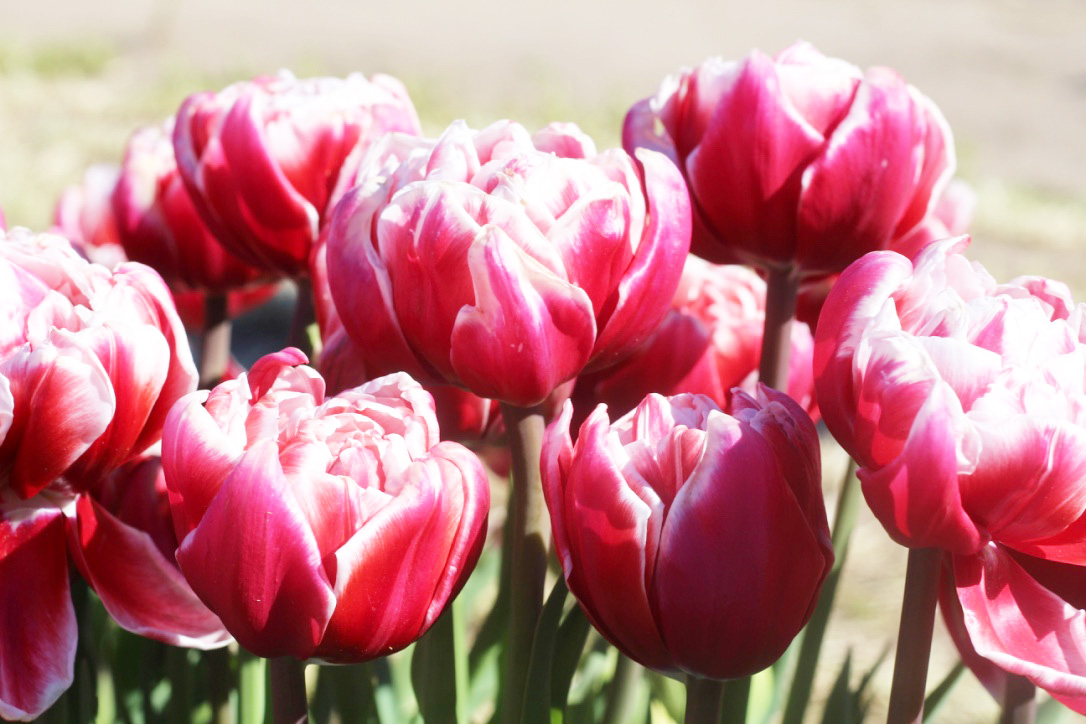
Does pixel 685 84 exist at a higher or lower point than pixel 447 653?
higher

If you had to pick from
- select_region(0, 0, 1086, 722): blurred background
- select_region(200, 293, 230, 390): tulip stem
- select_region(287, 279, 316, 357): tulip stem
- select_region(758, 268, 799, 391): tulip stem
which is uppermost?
select_region(758, 268, 799, 391): tulip stem

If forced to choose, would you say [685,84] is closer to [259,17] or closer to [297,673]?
[297,673]

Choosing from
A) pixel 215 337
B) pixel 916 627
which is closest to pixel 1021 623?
pixel 916 627

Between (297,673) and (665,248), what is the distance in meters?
0.18

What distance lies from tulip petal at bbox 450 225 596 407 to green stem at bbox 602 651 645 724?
7.0 inches

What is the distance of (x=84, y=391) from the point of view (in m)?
0.38

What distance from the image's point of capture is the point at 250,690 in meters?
0.54

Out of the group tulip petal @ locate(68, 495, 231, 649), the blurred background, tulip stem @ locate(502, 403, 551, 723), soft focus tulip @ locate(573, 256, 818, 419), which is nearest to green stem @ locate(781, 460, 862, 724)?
soft focus tulip @ locate(573, 256, 818, 419)

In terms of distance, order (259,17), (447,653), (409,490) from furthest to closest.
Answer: (259,17) < (447,653) < (409,490)

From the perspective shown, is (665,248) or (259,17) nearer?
(665,248)

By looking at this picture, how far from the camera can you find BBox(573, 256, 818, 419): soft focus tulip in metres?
0.52

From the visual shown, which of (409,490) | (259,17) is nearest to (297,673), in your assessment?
(409,490)

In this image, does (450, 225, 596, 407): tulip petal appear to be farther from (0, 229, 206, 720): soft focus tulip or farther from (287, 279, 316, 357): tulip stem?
(287, 279, 316, 357): tulip stem

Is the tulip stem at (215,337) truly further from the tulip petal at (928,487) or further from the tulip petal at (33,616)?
the tulip petal at (928,487)
